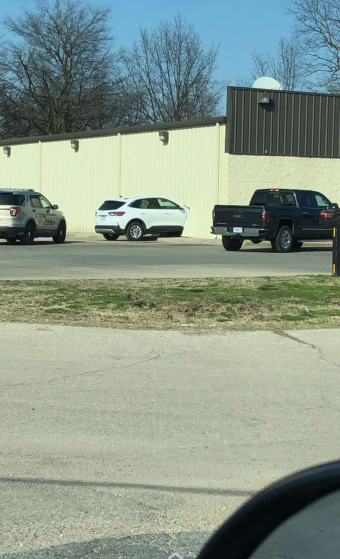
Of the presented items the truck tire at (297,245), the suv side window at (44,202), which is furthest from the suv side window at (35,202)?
the truck tire at (297,245)

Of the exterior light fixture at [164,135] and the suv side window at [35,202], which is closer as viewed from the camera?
the suv side window at [35,202]

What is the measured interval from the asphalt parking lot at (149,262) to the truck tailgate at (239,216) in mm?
899

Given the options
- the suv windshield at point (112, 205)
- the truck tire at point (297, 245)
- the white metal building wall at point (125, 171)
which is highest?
the white metal building wall at point (125, 171)

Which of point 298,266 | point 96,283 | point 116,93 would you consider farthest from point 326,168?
point 116,93

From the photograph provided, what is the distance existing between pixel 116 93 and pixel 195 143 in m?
33.9

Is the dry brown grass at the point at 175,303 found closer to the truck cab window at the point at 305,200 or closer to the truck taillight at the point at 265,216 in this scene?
the truck taillight at the point at 265,216

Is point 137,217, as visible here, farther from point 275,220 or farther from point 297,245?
point 275,220

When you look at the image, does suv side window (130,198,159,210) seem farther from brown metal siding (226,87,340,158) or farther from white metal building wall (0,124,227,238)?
brown metal siding (226,87,340,158)

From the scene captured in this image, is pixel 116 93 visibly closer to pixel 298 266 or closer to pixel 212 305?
pixel 298 266

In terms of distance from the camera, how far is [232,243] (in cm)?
2623

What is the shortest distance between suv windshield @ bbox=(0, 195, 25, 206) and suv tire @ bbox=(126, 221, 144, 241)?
17.3 feet

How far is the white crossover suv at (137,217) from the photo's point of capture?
31297 millimetres

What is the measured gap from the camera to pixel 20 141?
4531 centimetres

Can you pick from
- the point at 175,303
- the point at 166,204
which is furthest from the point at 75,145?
the point at 175,303
